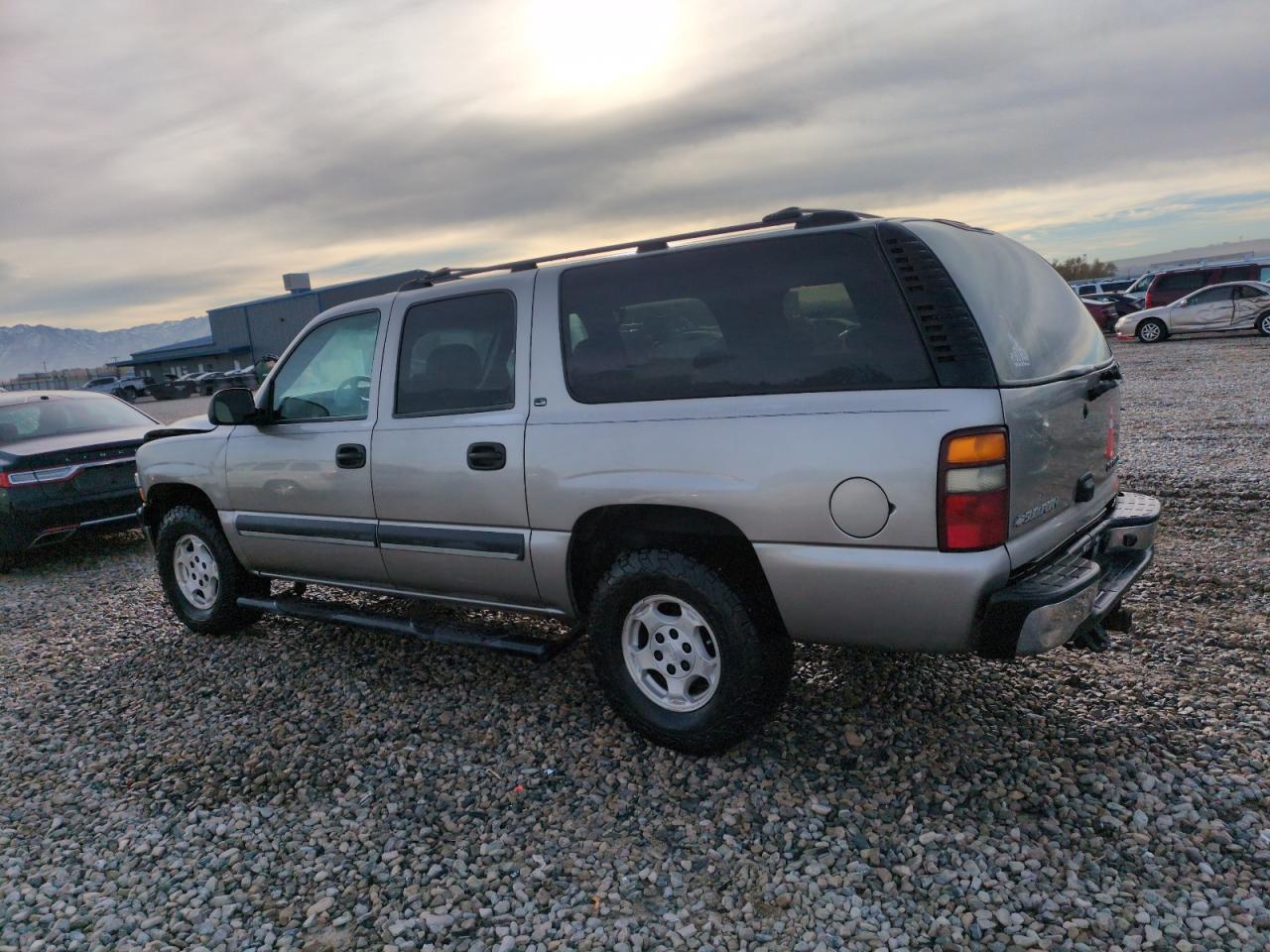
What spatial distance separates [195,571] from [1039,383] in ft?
15.6

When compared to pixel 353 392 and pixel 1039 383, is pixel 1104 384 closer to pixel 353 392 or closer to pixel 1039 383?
pixel 1039 383

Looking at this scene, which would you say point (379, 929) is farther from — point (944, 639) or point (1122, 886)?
point (1122, 886)

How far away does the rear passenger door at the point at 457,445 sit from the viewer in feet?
11.8

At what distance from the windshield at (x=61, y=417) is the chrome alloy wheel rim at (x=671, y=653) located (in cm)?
664

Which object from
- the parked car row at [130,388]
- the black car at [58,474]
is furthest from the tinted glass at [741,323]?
the parked car row at [130,388]

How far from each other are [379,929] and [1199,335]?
24632 millimetres

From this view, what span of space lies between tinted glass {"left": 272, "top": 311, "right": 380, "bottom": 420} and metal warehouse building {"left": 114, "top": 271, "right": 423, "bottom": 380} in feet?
174

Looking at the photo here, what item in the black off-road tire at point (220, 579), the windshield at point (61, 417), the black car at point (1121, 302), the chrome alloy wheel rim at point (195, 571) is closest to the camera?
the black off-road tire at point (220, 579)

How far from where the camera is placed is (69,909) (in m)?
2.75

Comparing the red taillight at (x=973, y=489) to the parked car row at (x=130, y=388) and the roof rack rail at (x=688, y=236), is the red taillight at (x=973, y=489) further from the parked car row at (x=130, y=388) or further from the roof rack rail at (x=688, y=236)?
the parked car row at (x=130, y=388)

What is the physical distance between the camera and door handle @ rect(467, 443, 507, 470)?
356 centimetres

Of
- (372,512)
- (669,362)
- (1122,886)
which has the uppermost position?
(669,362)

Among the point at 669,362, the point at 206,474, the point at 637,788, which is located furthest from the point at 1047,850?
the point at 206,474

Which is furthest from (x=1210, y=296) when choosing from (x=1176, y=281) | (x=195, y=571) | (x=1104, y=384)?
(x=195, y=571)
